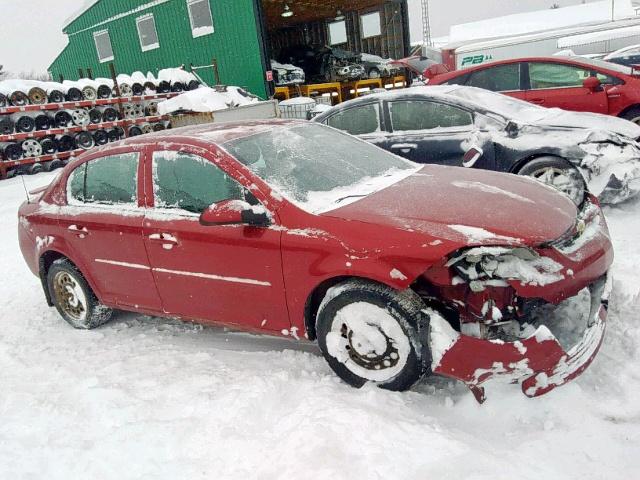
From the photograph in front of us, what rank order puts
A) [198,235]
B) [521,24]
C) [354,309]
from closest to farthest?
[354,309]
[198,235]
[521,24]

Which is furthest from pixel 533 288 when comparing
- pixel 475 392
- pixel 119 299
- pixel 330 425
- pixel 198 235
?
pixel 119 299

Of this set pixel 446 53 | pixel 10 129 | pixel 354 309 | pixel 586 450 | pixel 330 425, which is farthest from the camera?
pixel 446 53

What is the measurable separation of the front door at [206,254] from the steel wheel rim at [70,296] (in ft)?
3.55

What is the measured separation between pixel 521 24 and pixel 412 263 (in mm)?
50893

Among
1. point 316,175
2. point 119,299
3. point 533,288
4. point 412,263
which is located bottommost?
point 119,299

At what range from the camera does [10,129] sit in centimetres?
1207

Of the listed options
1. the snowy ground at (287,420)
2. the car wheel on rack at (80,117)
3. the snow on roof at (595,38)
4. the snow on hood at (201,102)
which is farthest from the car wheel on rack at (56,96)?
the snow on roof at (595,38)

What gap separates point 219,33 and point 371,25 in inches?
341

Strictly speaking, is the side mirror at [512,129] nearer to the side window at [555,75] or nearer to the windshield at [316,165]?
the windshield at [316,165]

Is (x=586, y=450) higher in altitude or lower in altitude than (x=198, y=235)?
lower

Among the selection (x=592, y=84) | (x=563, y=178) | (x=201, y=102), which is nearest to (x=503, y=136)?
(x=563, y=178)

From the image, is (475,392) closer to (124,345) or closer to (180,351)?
(180,351)

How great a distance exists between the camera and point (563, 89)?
7277 mm

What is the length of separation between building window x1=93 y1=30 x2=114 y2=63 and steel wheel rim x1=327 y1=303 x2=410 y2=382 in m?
22.4
